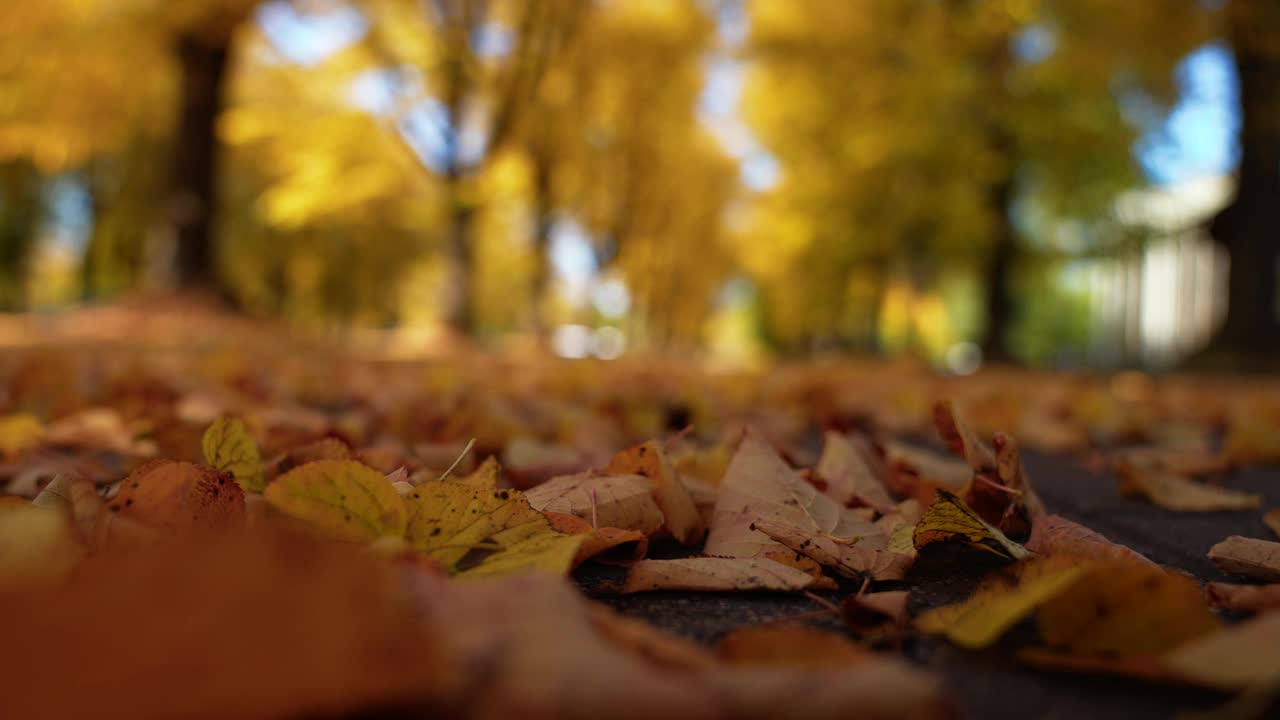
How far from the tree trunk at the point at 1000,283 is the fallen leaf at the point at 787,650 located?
1231 cm

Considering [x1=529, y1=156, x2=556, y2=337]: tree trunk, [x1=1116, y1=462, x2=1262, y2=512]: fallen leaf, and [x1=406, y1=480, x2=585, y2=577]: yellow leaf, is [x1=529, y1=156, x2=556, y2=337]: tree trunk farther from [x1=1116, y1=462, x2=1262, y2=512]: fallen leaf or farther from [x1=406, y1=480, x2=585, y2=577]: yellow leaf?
[x1=406, y1=480, x2=585, y2=577]: yellow leaf

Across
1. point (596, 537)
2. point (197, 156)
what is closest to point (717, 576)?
point (596, 537)

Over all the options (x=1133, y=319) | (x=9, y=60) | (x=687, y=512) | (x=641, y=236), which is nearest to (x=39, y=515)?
(x=687, y=512)

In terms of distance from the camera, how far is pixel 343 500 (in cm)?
83

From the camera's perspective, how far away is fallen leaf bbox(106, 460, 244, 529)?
0.87 metres

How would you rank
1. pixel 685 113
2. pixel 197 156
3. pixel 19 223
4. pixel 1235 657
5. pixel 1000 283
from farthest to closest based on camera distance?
pixel 19 223 → pixel 685 113 → pixel 1000 283 → pixel 197 156 → pixel 1235 657

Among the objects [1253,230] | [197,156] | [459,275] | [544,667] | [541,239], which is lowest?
[544,667]

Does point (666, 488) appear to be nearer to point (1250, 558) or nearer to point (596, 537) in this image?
point (596, 537)

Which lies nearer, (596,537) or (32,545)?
(32,545)

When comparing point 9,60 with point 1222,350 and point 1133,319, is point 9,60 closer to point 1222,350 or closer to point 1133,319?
point 1222,350

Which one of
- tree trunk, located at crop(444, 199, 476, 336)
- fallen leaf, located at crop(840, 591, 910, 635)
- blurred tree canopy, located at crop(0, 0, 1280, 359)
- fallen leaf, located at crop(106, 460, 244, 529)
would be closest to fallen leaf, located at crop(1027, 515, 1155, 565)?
fallen leaf, located at crop(840, 591, 910, 635)

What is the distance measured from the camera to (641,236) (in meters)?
23.6

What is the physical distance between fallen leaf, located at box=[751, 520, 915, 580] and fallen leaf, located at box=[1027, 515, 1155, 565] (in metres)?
0.15

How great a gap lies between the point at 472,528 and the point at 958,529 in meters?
0.51
